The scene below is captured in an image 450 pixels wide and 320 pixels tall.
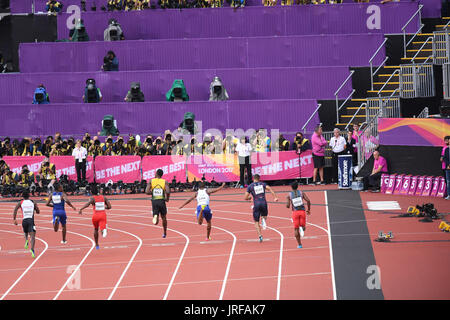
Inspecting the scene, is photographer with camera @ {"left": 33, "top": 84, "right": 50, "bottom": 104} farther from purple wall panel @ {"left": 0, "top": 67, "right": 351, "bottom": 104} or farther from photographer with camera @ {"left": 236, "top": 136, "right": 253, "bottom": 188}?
photographer with camera @ {"left": 236, "top": 136, "right": 253, "bottom": 188}

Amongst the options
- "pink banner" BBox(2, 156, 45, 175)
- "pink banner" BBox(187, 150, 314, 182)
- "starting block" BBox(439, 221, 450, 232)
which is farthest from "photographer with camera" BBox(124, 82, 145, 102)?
"starting block" BBox(439, 221, 450, 232)

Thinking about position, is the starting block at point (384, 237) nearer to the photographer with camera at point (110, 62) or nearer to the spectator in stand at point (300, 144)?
the spectator in stand at point (300, 144)

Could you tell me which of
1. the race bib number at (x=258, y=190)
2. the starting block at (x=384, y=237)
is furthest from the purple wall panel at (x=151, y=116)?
the starting block at (x=384, y=237)

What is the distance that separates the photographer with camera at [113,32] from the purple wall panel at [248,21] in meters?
1.21

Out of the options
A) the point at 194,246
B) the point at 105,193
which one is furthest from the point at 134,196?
the point at 194,246

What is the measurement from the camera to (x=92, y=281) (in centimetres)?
1820

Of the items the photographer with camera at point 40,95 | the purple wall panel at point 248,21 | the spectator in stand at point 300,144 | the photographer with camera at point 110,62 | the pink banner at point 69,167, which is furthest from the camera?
the purple wall panel at point 248,21

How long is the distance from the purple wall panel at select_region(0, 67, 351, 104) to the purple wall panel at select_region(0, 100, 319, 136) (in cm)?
167

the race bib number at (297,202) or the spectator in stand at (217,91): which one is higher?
the spectator in stand at (217,91)

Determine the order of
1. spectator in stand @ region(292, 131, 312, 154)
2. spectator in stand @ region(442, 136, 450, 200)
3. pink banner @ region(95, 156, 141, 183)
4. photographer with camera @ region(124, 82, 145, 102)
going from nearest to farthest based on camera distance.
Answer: spectator in stand @ region(442, 136, 450, 200), spectator in stand @ region(292, 131, 312, 154), pink banner @ region(95, 156, 141, 183), photographer with camera @ region(124, 82, 145, 102)

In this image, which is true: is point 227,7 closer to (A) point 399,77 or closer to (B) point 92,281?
(A) point 399,77

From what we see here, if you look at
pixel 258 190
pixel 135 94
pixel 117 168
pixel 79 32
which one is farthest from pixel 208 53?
pixel 258 190

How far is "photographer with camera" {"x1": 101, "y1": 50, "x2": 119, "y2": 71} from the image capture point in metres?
39.7

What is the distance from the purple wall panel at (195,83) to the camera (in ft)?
128
